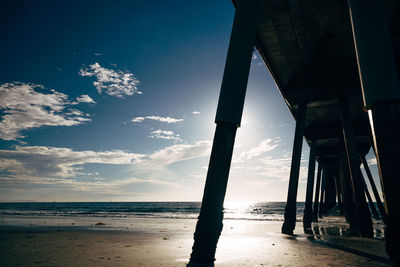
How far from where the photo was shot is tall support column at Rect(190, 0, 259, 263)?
368 centimetres

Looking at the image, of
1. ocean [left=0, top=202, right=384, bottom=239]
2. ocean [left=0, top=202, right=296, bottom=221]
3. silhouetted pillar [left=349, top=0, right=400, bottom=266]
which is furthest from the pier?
ocean [left=0, top=202, right=296, bottom=221]

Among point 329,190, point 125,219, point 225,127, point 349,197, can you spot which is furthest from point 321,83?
point 329,190

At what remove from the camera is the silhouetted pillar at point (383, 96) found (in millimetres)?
2996

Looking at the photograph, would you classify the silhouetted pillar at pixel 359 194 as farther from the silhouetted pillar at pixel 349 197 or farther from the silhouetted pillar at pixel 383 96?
the silhouetted pillar at pixel 383 96

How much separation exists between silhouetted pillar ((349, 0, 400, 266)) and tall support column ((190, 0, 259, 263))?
1.84 m

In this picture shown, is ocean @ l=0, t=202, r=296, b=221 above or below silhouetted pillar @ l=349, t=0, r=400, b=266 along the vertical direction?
below

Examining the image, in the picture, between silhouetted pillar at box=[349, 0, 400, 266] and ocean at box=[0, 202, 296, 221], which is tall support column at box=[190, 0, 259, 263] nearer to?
silhouetted pillar at box=[349, 0, 400, 266]

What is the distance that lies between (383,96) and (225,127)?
2318mm

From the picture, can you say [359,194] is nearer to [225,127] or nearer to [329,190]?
[225,127]

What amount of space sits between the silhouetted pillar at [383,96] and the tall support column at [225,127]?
6.04 feet

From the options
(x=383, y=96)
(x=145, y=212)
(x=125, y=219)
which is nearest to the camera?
(x=383, y=96)

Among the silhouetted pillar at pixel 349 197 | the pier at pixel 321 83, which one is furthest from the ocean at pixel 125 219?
the pier at pixel 321 83

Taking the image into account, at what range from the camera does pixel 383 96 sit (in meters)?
3.24

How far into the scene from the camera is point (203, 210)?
12.3 ft
